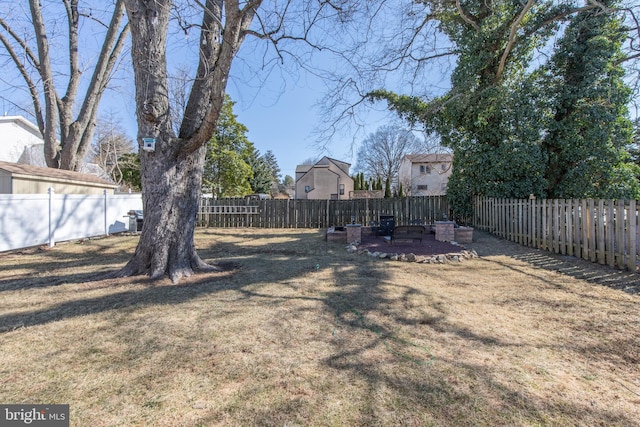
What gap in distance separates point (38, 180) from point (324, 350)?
13.4 metres

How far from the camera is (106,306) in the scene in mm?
3707

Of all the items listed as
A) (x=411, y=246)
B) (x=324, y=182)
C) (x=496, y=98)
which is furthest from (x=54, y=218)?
(x=324, y=182)

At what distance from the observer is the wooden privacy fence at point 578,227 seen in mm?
5219

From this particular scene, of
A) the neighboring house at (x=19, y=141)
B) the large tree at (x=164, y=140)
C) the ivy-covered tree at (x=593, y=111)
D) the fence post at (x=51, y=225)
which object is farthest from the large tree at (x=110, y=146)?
the ivy-covered tree at (x=593, y=111)

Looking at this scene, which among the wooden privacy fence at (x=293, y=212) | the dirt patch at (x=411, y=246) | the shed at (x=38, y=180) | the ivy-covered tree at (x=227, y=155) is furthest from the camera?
the ivy-covered tree at (x=227, y=155)

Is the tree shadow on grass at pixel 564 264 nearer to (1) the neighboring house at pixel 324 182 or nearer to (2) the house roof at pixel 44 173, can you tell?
(2) the house roof at pixel 44 173

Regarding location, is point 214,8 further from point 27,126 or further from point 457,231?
point 27,126

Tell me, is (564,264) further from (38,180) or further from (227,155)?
(227,155)

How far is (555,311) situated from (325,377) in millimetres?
3058

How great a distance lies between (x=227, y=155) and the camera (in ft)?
61.3

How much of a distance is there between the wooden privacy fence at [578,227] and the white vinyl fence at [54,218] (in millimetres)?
13683

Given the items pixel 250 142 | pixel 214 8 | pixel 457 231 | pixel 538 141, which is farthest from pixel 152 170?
pixel 250 142

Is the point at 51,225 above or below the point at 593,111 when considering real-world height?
below

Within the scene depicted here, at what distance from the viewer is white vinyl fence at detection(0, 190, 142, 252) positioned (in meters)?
7.73
